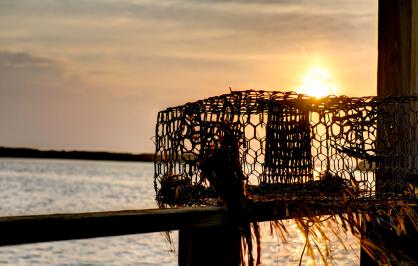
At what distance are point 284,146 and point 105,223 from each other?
5.10 feet

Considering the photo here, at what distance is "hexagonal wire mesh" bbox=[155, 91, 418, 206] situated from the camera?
399cm

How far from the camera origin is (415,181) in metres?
4.67

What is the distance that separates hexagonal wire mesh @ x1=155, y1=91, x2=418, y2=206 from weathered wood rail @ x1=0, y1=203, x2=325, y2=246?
0.36 meters

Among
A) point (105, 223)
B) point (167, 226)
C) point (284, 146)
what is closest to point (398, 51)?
point (284, 146)

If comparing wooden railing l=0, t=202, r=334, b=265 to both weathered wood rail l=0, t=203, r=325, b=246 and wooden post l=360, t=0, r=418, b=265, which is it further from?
wooden post l=360, t=0, r=418, b=265

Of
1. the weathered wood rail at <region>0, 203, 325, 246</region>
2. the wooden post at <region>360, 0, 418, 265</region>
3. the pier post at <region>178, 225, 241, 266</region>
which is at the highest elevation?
the wooden post at <region>360, 0, 418, 265</region>

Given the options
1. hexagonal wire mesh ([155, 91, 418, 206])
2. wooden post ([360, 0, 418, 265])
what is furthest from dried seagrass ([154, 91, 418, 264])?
wooden post ([360, 0, 418, 265])

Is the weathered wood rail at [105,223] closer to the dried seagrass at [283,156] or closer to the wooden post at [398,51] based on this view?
the dried seagrass at [283,156]

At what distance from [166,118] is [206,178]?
81cm

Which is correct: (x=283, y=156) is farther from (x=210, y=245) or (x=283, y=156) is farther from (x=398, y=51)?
(x=398, y=51)

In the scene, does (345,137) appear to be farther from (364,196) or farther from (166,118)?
(166,118)

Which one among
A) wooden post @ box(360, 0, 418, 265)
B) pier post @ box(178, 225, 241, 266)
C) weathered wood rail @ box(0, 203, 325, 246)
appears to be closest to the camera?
weathered wood rail @ box(0, 203, 325, 246)

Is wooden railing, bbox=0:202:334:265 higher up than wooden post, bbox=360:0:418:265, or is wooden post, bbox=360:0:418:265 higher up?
wooden post, bbox=360:0:418:265

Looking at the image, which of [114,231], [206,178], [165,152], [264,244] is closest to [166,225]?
[114,231]
